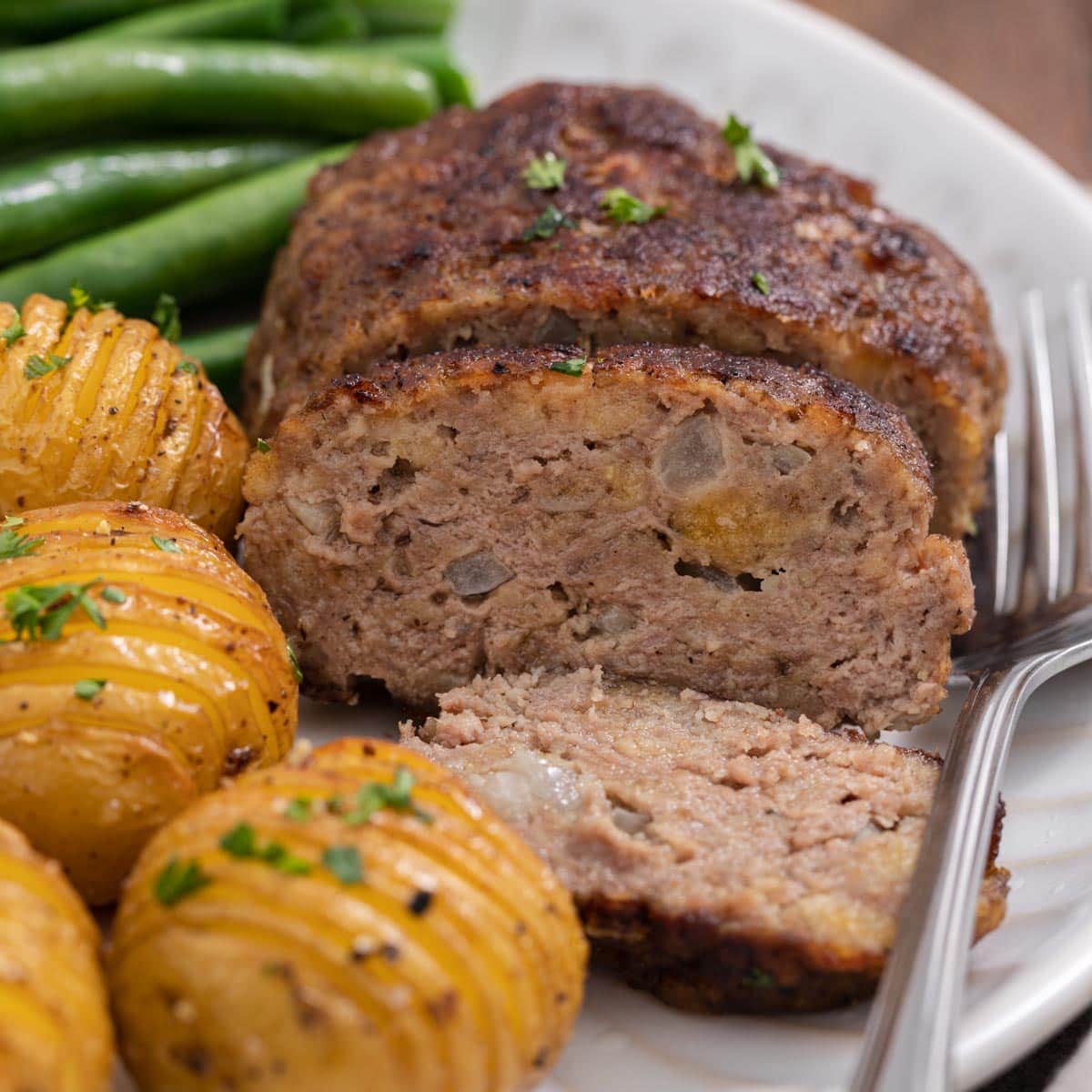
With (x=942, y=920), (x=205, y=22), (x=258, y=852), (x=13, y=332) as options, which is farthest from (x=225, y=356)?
(x=942, y=920)

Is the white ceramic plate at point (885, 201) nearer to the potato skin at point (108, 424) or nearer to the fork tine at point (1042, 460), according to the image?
the fork tine at point (1042, 460)

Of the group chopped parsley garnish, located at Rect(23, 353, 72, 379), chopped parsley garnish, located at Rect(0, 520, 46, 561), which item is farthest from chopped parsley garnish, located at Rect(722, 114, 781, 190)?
chopped parsley garnish, located at Rect(0, 520, 46, 561)

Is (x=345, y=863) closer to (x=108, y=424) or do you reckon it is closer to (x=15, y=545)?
(x=15, y=545)

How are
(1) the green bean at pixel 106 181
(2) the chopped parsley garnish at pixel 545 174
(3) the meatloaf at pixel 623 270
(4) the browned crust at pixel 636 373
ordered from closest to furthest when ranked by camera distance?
(4) the browned crust at pixel 636 373 < (3) the meatloaf at pixel 623 270 < (2) the chopped parsley garnish at pixel 545 174 < (1) the green bean at pixel 106 181

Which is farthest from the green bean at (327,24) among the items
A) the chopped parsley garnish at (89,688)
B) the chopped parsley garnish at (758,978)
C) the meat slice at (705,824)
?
the chopped parsley garnish at (758,978)

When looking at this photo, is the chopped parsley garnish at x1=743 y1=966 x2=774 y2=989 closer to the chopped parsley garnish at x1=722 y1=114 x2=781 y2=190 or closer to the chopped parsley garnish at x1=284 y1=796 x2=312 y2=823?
the chopped parsley garnish at x1=284 y1=796 x2=312 y2=823
